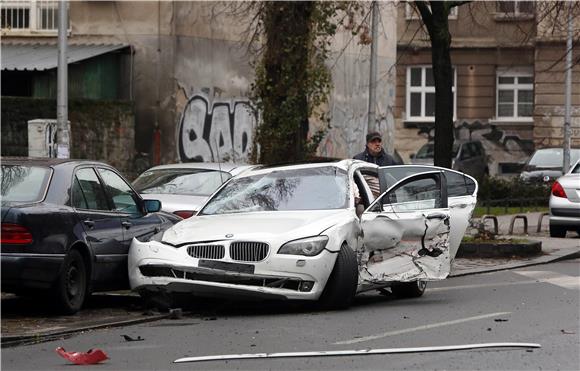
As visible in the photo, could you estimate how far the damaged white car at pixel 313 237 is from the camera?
11.3 m

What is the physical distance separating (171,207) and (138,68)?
51.0 feet

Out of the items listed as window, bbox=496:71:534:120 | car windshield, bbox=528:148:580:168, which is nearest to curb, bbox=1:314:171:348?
car windshield, bbox=528:148:580:168

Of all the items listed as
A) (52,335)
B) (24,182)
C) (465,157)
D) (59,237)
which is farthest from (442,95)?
(465,157)

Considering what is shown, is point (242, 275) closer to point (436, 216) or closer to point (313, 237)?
point (313, 237)

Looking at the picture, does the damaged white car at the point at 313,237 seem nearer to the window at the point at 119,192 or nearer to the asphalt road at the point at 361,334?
the asphalt road at the point at 361,334

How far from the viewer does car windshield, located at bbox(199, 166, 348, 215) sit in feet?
40.9

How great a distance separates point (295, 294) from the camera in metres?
11.4

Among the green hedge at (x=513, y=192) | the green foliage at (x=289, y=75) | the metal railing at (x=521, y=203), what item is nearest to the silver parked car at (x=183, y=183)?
the green foliage at (x=289, y=75)

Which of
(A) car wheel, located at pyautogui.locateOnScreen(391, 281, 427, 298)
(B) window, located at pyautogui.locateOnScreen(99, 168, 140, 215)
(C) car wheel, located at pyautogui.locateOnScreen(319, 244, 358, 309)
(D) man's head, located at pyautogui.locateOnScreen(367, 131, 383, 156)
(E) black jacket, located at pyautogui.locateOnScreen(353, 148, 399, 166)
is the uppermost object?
(D) man's head, located at pyautogui.locateOnScreen(367, 131, 383, 156)

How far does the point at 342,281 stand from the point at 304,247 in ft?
1.82

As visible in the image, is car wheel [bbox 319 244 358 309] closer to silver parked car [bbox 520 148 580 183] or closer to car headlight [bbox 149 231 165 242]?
car headlight [bbox 149 231 165 242]

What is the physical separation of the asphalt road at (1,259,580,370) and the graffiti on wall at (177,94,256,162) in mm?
17480

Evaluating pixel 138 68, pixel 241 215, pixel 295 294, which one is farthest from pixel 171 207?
pixel 138 68

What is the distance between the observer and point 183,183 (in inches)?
647
